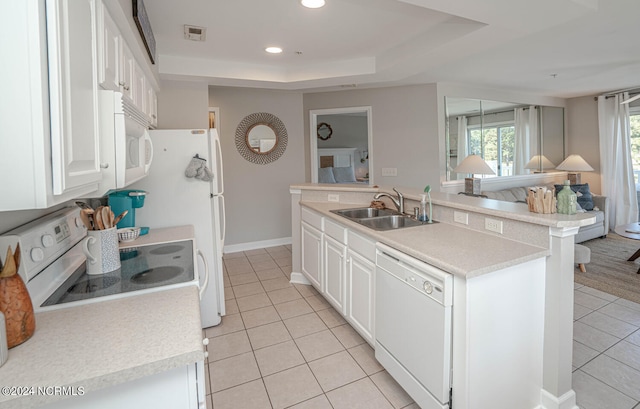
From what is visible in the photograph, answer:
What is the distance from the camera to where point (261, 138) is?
5.03 m

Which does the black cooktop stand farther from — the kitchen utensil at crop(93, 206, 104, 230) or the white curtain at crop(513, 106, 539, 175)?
the white curtain at crop(513, 106, 539, 175)

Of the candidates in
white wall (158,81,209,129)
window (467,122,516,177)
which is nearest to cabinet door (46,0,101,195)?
white wall (158,81,209,129)

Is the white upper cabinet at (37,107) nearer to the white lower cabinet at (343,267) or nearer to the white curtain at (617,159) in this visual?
the white lower cabinet at (343,267)

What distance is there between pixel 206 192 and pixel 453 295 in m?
2.00

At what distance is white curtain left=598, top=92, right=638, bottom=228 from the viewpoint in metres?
5.76

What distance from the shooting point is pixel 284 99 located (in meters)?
5.09

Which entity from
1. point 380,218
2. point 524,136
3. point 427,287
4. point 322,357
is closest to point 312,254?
point 380,218

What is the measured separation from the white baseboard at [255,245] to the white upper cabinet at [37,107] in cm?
418

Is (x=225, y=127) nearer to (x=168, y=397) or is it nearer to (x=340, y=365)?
(x=340, y=365)

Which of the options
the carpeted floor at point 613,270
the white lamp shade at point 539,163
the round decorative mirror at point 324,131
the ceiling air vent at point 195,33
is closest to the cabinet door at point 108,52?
the ceiling air vent at point 195,33

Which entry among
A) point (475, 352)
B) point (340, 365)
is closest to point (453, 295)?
point (475, 352)

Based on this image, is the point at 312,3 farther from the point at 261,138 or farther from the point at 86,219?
the point at 261,138

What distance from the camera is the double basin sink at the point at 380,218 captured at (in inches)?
104

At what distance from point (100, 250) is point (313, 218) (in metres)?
1.92
